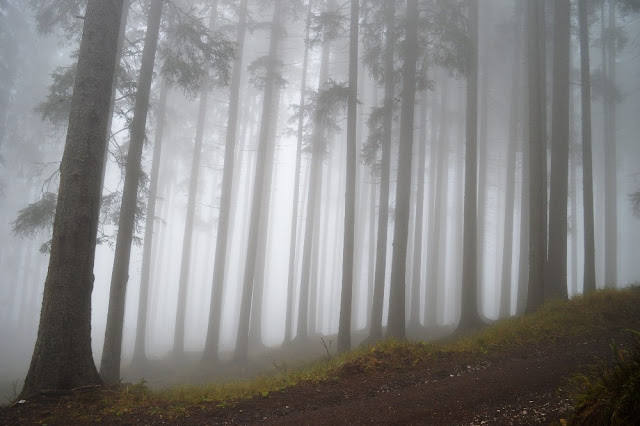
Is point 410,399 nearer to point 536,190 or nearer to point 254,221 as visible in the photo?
point 536,190

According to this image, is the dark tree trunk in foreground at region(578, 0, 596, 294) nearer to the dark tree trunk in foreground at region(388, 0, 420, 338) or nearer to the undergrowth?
the dark tree trunk in foreground at region(388, 0, 420, 338)

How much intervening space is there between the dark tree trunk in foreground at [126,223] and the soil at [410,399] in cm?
369

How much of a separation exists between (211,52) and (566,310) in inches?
503

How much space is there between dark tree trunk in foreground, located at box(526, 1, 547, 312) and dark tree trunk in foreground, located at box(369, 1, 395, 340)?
472cm

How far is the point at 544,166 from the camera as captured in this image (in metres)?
12.0

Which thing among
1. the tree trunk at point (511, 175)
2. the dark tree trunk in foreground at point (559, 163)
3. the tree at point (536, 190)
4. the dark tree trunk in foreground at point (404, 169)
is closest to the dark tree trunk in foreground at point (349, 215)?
the dark tree trunk in foreground at point (404, 169)

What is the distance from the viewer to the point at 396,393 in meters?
5.43

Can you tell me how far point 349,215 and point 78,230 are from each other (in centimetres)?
727

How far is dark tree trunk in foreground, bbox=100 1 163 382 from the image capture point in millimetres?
8398

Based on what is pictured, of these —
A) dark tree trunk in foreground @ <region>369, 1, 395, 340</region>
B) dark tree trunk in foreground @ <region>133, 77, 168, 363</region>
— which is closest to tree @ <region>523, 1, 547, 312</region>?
dark tree trunk in foreground @ <region>369, 1, 395, 340</region>

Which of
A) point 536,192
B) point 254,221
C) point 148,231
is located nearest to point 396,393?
point 536,192

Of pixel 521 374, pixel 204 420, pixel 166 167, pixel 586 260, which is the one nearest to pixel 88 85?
pixel 204 420

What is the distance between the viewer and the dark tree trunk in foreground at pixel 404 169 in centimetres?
1064

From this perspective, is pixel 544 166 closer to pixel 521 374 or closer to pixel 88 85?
pixel 521 374
